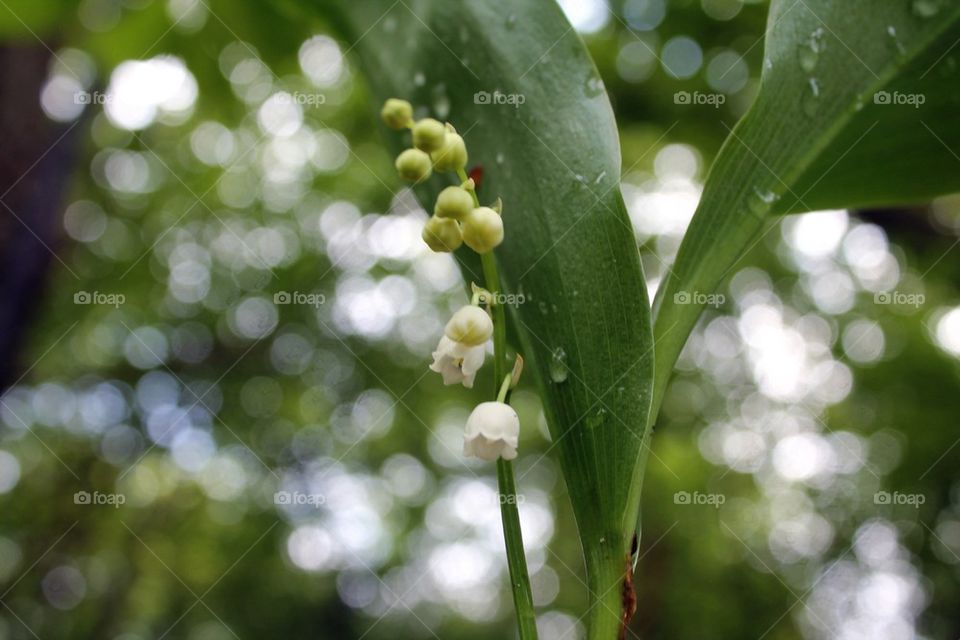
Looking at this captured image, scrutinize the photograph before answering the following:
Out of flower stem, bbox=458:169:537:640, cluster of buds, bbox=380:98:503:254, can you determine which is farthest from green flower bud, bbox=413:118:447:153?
flower stem, bbox=458:169:537:640

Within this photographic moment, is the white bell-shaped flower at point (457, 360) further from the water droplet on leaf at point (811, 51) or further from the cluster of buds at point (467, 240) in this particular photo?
the water droplet on leaf at point (811, 51)

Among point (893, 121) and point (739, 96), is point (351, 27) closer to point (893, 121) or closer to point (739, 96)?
point (893, 121)

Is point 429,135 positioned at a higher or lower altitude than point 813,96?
lower

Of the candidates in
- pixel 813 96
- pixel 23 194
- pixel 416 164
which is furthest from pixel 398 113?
pixel 23 194

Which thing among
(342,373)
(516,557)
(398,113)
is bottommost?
(516,557)

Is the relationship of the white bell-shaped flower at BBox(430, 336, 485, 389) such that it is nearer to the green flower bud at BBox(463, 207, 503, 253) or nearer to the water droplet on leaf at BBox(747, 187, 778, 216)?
the green flower bud at BBox(463, 207, 503, 253)

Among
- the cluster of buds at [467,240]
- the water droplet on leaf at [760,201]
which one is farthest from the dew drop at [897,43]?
the cluster of buds at [467,240]

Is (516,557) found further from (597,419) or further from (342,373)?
(342,373)
